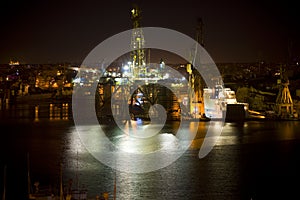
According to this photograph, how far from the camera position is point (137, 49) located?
89.5 feet

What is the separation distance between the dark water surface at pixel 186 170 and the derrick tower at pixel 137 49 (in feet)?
52.7

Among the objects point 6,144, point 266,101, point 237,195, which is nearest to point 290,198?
point 237,195

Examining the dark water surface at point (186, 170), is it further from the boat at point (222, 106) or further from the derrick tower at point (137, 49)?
the derrick tower at point (137, 49)

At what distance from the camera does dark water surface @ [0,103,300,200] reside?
5.06 meters

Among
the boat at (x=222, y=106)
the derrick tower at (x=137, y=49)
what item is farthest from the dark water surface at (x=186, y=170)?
the derrick tower at (x=137, y=49)

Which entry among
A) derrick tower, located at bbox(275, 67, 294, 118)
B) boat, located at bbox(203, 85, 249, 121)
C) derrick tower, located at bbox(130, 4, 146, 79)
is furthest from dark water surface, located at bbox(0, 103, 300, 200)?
derrick tower, located at bbox(130, 4, 146, 79)

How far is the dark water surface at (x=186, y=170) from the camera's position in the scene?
16.6ft

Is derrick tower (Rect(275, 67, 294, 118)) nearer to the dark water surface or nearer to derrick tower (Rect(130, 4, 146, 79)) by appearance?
the dark water surface

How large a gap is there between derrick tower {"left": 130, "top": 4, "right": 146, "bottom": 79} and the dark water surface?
16.1m

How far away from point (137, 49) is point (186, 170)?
848 inches

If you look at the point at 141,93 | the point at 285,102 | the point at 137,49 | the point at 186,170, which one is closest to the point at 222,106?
the point at 285,102

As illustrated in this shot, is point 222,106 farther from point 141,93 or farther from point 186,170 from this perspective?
point 186,170

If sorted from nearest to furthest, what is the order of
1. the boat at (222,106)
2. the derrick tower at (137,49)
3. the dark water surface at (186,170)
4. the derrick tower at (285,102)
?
the dark water surface at (186,170), the derrick tower at (285,102), the boat at (222,106), the derrick tower at (137,49)

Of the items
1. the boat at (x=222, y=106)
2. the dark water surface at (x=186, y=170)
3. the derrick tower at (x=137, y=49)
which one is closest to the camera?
the dark water surface at (x=186, y=170)
